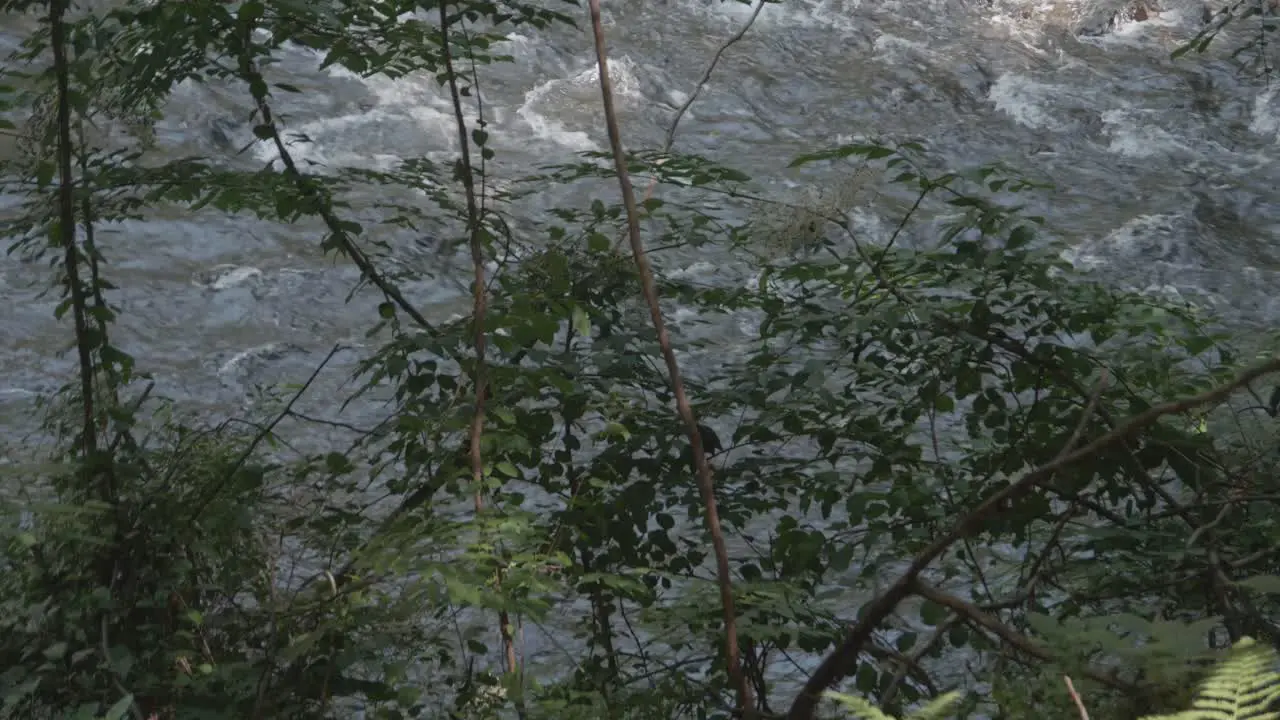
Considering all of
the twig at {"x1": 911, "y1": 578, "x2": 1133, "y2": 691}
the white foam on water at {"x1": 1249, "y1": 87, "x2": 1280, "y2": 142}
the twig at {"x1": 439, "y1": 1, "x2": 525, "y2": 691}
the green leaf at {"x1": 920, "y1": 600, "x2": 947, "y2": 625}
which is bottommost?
the white foam on water at {"x1": 1249, "y1": 87, "x2": 1280, "y2": 142}

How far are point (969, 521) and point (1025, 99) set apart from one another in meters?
7.67

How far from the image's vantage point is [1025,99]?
838cm

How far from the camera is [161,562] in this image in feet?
6.93

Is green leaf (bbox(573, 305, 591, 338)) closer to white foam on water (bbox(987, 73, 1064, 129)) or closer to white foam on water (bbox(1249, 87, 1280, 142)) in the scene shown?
white foam on water (bbox(987, 73, 1064, 129))

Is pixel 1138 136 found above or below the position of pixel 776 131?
above

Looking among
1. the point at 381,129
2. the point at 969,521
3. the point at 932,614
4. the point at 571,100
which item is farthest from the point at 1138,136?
the point at 969,521

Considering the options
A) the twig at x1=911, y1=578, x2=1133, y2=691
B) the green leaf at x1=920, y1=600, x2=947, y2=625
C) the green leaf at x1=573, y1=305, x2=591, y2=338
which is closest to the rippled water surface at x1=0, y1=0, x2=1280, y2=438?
the green leaf at x1=573, y1=305, x2=591, y2=338

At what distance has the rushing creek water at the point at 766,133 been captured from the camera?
6.01 metres

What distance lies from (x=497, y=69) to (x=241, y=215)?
2.37 m

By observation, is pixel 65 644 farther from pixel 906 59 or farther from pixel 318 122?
pixel 906 59

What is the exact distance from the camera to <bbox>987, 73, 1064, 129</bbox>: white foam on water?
816 cm

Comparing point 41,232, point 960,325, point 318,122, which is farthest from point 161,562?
point 318,122

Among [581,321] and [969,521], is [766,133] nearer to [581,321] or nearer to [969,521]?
[581,321]

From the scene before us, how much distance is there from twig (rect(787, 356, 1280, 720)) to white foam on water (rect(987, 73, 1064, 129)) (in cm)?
723
